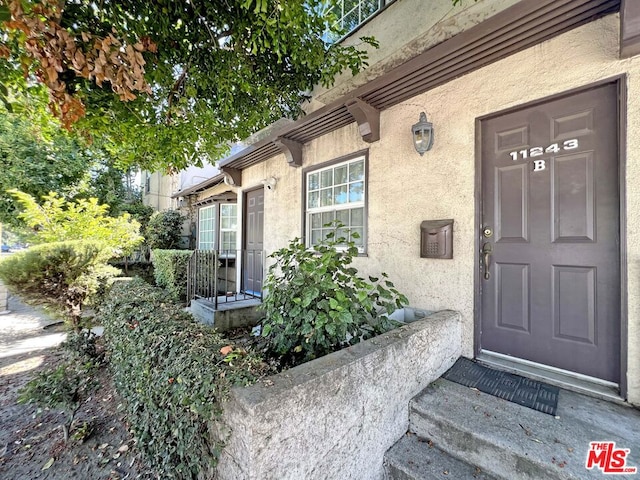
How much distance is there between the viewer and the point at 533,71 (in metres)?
2.40

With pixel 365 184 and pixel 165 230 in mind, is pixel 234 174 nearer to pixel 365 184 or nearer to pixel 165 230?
pixel 365 184

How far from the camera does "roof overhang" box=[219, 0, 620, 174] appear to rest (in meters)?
2.06

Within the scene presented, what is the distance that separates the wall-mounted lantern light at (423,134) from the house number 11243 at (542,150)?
78 cm

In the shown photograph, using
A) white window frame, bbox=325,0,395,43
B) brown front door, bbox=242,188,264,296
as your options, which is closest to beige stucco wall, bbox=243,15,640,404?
white window frame, bbox=325,0,395,43

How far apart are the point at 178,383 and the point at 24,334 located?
6.46 meters

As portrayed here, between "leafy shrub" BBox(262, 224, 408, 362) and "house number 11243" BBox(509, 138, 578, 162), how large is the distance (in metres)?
1.79

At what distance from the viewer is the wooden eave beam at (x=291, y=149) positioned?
4.51 m

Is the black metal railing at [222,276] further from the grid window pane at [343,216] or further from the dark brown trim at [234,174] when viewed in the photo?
the grid window pane at [343,216]

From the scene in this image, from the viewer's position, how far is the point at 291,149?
4570mm

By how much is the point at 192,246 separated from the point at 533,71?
10.4 metres

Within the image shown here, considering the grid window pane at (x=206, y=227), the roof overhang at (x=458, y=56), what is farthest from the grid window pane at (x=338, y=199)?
the grid window pane at (x=206, y=227)

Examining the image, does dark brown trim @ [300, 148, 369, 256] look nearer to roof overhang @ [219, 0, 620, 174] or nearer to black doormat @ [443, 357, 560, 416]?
roof overhang @ [219, 0, 620, 174]

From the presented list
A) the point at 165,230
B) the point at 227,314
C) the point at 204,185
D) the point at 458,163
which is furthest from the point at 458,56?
the point at 165,230

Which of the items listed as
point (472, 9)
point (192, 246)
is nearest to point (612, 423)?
point (472, 9)
